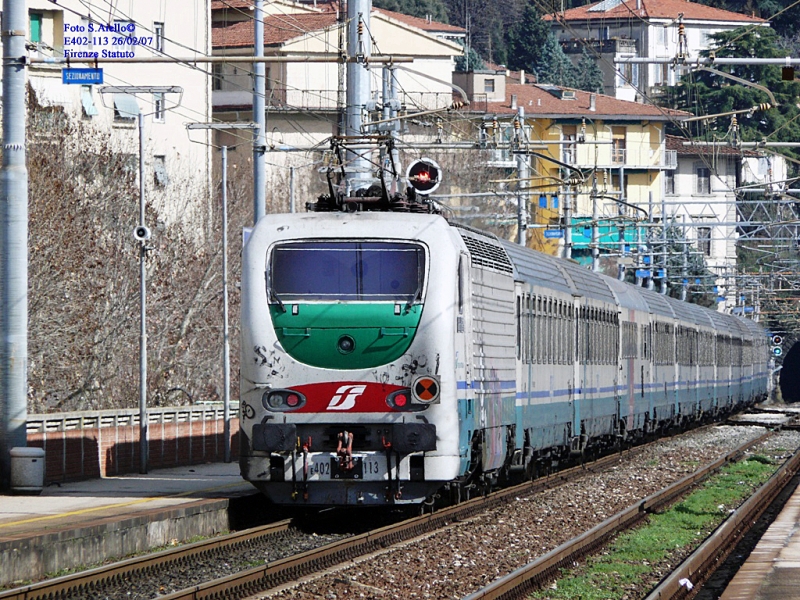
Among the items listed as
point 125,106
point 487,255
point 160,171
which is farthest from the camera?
point 125,106

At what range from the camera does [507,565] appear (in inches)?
591

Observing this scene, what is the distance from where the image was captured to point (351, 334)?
16.8m

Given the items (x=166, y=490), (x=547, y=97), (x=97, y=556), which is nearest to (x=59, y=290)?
(x=166, y=490)

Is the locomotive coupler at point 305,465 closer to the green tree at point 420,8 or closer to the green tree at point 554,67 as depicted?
the green tree at point 554,67

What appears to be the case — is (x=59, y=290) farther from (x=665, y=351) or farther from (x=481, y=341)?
(x=481, y=341)

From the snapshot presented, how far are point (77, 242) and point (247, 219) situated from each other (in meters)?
16.7

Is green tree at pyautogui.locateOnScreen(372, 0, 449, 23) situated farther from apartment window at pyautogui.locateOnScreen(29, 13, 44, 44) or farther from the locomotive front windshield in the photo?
the locomotive front windshield

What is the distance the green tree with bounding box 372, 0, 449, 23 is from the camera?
14550 centimetres

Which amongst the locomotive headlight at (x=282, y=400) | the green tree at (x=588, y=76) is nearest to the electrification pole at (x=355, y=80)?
the locomotive headlight at (x=282, y=400)

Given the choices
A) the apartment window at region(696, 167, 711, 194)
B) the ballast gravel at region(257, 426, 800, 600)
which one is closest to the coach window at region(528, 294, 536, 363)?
the ballast gravel at region(257, 426, 800, 600)

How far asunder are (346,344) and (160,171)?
36107 millimetres

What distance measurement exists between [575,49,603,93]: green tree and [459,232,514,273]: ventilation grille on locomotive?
12192 centimetres

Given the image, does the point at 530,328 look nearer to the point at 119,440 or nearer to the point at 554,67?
the point at 119,440

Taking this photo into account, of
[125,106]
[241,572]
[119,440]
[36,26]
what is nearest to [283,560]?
[241,572]
